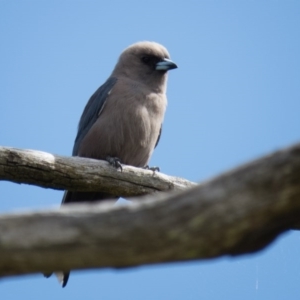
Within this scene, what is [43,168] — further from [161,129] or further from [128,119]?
[161,129]

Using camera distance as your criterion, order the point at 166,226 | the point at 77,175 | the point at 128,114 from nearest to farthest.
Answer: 1. the point at 166,226
2. the point at 77,175
3. the point at 128,114

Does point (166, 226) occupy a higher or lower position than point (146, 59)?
lower

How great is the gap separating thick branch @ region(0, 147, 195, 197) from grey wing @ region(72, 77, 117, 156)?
2056 millimetres

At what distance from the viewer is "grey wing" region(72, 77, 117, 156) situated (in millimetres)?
8438

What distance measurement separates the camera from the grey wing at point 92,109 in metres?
8.44

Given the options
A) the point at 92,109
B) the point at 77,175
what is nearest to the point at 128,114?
the point at 92,109

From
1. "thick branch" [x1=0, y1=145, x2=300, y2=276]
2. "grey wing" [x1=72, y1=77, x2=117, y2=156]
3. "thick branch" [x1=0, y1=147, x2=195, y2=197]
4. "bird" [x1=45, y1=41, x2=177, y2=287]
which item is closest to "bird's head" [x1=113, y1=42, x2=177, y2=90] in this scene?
"bird" [x1=45, y1=41, x2=177, y2=287]

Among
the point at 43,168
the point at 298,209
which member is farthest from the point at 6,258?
the point at 43,168

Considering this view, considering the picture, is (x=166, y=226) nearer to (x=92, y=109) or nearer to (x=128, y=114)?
(x=128, y=114)

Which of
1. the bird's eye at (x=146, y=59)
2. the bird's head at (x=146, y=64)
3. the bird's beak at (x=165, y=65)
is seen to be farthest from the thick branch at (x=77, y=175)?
the bird's eye at (x=146, y=59)

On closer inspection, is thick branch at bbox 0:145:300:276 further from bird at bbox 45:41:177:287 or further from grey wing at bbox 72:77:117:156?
grey wing at bbox 72:77:117:156

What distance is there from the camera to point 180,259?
2.44 metres

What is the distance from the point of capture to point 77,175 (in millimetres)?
6117

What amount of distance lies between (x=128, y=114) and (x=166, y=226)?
5748mm
